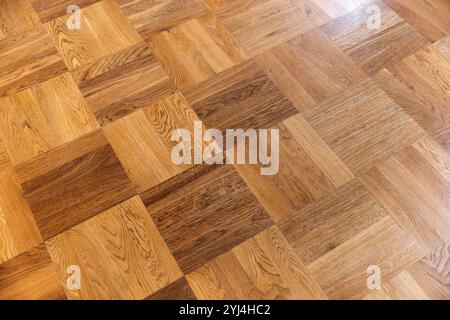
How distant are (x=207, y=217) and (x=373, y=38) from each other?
86cm

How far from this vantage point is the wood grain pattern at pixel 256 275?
1.00 meters

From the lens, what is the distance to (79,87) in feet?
4.43

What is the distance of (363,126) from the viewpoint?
4.04 feet

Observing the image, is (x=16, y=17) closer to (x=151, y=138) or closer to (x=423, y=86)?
(x=151, y=138)

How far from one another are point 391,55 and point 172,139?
0.78 m

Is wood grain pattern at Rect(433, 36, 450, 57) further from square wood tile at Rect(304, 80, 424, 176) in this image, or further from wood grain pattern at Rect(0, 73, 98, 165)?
wood grain pattern at Rect(0, 73, 98, 165)

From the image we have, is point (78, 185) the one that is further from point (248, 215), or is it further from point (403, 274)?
point (403, 274)

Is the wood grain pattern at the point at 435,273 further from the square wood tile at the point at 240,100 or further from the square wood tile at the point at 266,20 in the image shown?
the square wood tile at the point at 266,20

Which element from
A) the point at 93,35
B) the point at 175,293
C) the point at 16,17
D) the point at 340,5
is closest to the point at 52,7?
the point at 16,17

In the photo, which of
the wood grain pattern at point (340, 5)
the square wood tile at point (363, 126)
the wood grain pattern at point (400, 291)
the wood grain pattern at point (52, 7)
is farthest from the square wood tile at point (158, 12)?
the wood grain pattern at point (400, 291)

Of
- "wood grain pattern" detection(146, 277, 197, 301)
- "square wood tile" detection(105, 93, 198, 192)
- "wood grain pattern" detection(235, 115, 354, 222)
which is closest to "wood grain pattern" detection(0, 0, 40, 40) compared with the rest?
"square wood tile" detection(105, 93, 198, 192)

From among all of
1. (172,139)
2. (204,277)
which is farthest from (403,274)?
(172,139)

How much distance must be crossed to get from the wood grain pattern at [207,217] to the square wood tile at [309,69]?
355 millimetres

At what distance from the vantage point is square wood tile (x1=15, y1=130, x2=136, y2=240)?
112cm
